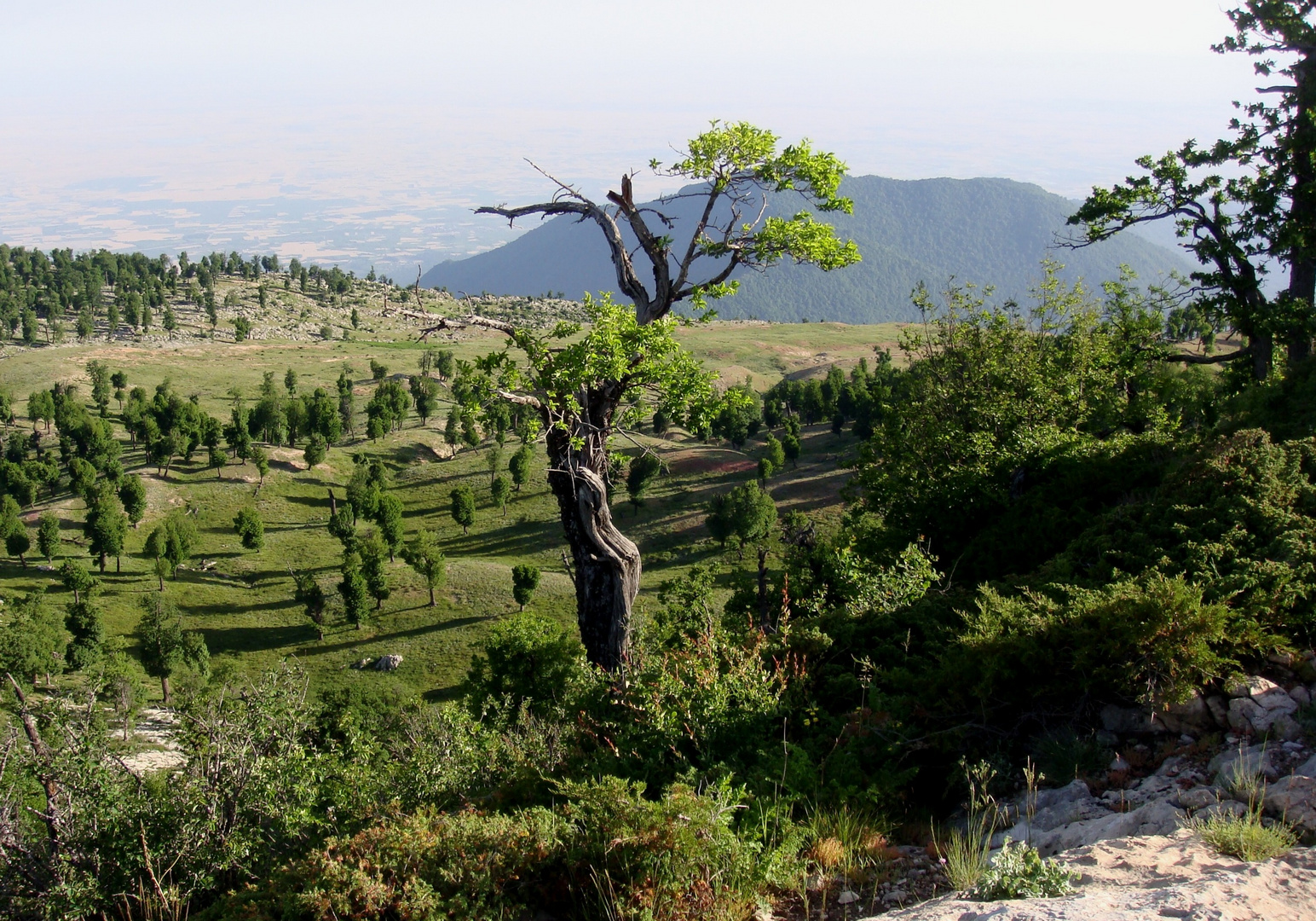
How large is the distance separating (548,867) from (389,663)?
1894 inches

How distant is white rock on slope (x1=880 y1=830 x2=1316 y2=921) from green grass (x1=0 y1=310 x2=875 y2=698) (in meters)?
30.7

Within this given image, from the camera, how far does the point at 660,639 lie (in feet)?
39.6

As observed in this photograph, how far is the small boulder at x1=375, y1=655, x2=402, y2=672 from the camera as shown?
5075 cm

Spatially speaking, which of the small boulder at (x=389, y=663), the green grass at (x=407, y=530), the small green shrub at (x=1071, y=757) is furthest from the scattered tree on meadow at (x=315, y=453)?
the small green shrub at (x=1071, y=757)

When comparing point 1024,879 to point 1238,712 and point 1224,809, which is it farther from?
point 1238,712

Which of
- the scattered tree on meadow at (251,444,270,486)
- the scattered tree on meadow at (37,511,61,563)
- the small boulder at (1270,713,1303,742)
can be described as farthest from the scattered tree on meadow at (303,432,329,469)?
the small boulder at (1270,713,1303,742)

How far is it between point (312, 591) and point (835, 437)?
57156 millimetres

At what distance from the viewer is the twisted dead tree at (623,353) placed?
11.2 m

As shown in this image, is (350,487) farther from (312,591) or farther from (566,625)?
(566,625)

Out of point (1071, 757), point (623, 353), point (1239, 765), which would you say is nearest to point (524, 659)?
point (623, 353)

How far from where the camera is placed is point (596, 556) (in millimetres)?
12000

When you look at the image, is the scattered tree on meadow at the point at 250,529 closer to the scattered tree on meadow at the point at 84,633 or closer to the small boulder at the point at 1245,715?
the scattered tree on meadow at the point at 84,633

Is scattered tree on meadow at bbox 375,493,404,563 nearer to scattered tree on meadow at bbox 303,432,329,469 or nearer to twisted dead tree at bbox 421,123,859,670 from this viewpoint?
scattered tree on meadow at bbox 303,432,329,469

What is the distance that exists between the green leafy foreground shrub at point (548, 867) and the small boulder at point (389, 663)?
46.9 metres
